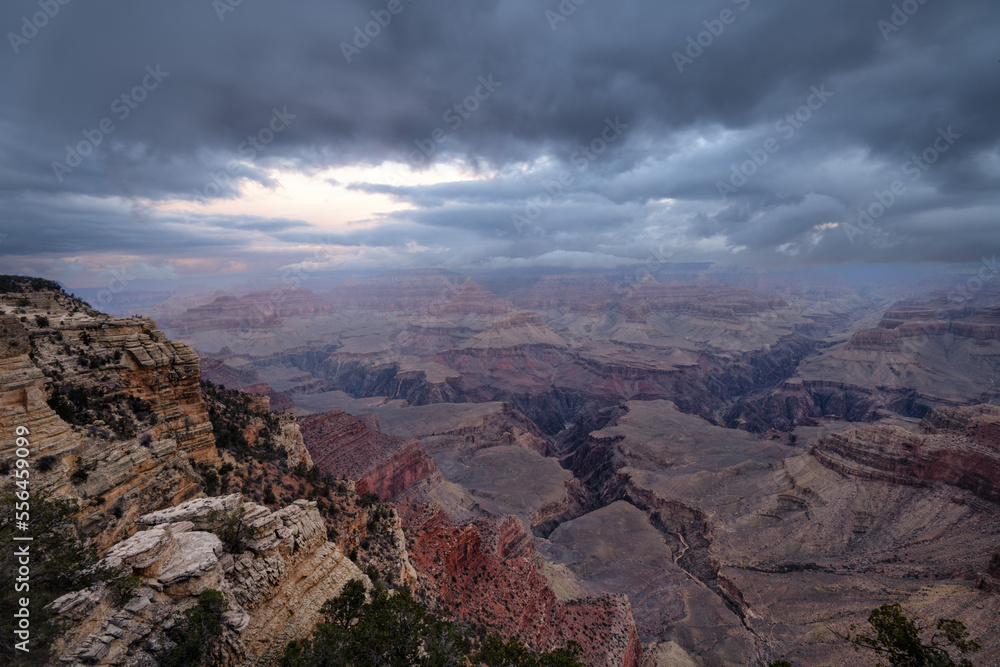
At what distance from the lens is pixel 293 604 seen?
14156 millimetres

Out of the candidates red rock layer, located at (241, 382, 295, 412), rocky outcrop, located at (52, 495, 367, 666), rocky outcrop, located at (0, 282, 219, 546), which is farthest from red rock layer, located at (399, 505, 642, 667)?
red rock layer, located at (241, 382, 295, 412)

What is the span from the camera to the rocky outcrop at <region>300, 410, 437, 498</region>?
57.2 meters

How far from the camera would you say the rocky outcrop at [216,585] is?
32.2 ft

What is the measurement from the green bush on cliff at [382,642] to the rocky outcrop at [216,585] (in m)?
1.02

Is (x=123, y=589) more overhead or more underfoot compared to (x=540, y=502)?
more overhead

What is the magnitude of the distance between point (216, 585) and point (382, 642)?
5522 millimetres

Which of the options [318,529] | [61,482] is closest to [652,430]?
[318,529]

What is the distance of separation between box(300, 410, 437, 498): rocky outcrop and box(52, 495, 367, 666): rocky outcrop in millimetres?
42098

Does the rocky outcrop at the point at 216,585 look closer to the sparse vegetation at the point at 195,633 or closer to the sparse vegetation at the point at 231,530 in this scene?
the sparse vegetation at the point at 231,530

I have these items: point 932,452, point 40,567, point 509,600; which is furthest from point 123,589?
point 932,452

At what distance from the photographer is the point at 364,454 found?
2414 inches

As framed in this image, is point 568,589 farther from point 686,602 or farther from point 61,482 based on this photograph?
point 61,482

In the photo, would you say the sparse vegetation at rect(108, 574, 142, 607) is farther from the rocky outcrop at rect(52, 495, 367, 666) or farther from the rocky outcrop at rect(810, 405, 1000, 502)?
the rocky outcrop at rect(810, 405, 1000, 502)

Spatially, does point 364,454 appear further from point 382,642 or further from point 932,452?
point 932,452
